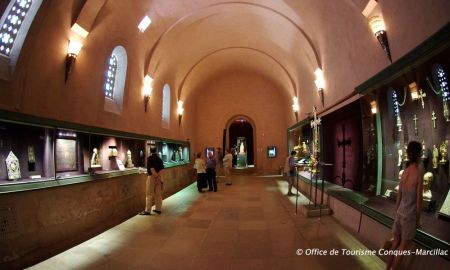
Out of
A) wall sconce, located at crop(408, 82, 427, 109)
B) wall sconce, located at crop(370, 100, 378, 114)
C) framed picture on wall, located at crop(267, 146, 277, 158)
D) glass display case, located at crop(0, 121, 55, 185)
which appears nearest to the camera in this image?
wall sconce, located at crop(408, 82, 427, 109)

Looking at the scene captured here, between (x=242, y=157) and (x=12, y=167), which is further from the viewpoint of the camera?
(x=242, y=157)

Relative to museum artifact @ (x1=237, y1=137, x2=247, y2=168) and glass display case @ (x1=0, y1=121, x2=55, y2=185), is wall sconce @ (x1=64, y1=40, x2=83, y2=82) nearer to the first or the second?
glass display case @ (x1=0, y1=121, x2=55, y2=185)

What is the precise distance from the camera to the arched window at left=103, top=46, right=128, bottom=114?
684cm

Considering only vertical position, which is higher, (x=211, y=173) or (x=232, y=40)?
(x=232, y=40)

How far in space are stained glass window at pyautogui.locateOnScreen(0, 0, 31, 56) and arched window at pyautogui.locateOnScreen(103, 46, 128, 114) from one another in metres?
2.75

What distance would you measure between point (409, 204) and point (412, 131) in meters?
1.43

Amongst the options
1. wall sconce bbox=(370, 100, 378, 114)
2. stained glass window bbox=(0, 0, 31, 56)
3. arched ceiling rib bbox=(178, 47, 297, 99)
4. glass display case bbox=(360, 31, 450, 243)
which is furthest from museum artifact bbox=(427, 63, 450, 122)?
arched ceiling rib bbox=(178, 47, 297, 99)

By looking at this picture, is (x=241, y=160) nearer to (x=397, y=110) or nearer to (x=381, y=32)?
(x=397, y=110)

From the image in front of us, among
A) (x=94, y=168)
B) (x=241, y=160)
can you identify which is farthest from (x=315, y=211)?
(x=241, y=160)

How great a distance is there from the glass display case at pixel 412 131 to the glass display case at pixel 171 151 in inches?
254

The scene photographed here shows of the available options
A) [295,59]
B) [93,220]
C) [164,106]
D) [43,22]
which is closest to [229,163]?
[164,106]

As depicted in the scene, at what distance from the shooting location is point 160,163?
21.6ft

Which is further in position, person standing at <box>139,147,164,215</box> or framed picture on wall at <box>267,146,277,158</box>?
framed picture on wall at <box>267,146,277,158</box>

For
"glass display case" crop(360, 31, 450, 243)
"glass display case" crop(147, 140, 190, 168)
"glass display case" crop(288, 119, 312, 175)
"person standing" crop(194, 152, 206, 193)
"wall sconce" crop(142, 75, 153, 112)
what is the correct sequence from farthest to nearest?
"person standing" crop(194, 152, 206, 193) < "glass display case" crop(147, 140, 190, 168) < "glass display case" crop(288, 119, 312, 175) < "wall sconce" crop(142, 75, 153, 112) < "glass display case" crop(360, 31, 450, 243)
